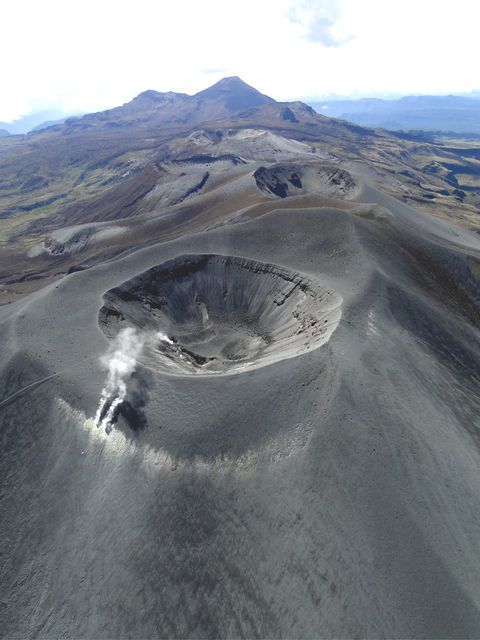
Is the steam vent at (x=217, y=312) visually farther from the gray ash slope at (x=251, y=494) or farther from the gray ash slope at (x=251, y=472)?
the gray ash slope at (x=251, y=494)

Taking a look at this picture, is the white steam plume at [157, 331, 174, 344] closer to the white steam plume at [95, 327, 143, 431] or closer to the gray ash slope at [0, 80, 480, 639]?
the gray ash slope at [0, 80, 480, 639]

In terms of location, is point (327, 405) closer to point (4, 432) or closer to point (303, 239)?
point (4, 432)

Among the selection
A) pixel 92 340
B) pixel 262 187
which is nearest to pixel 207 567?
pixel 92 340

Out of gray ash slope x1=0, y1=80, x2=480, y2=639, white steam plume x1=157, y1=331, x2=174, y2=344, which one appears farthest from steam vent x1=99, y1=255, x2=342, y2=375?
gray ash slope x1=0, y1=80, x2=480, y2=639

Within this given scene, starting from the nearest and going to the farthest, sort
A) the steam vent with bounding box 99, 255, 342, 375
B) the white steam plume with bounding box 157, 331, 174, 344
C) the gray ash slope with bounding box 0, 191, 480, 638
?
the gray ash slope with bounding box 0, 191, 480, 638, the steam vent with bounding box 99, 255, 342, 375, the white steam plume with bounding box 157, 331, 174, 344

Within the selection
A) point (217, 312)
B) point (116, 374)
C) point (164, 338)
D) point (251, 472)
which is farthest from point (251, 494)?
point (217, 312)

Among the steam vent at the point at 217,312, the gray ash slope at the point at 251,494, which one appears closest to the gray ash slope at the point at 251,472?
the gray ash slope at the point at 251,494
